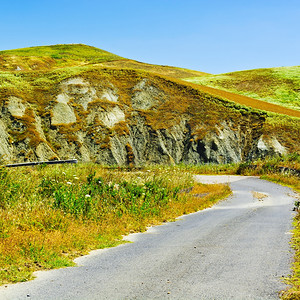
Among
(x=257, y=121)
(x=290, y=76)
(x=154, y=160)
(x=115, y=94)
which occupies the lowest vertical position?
(x=154, y=160)

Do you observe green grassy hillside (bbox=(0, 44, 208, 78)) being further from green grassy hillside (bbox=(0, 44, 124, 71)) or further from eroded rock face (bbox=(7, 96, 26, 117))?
eroded rock face (bbox=(7, 96, 26, 117))

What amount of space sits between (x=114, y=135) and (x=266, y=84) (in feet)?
197

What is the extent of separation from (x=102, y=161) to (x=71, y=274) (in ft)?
149

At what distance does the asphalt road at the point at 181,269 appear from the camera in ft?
19.9

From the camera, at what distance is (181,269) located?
24.4 feet

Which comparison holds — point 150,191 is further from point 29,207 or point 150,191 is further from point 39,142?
point 39,142

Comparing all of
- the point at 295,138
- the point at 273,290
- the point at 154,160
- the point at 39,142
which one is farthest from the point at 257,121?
the point at 273,290

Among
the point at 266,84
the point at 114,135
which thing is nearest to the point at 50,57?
the point at 266,84

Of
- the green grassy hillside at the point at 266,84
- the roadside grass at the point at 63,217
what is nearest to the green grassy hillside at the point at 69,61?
the green grassy hillside at the point at 266,84

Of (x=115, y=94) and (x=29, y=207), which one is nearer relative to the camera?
(x=29, y=207)

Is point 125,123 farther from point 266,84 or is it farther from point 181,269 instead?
point 266,84

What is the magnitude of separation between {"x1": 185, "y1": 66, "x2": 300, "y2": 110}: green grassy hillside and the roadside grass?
231ft

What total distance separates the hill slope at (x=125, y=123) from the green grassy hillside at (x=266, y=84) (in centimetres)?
2574

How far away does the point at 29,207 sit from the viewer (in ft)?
35.4
